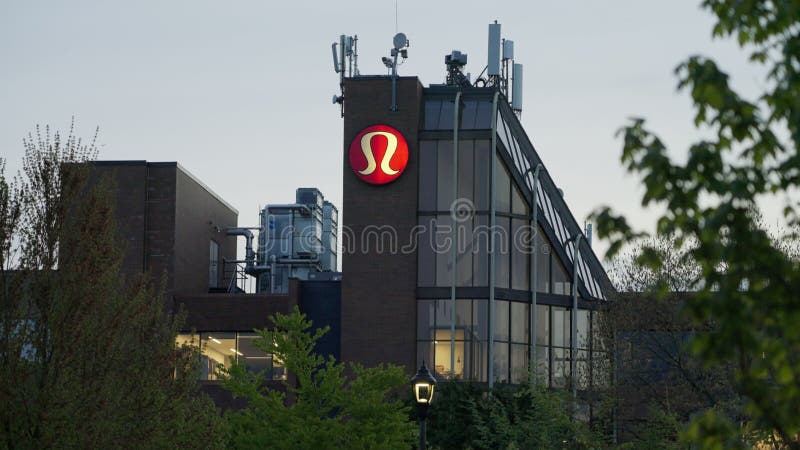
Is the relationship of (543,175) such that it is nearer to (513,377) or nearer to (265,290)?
(513,377)

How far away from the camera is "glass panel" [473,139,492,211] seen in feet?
170

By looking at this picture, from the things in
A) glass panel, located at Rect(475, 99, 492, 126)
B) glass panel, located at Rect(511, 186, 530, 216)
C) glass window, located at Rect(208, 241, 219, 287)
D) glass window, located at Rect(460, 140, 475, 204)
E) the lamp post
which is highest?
Result: glass panel, located at Rect(475, 99, 492, 126)

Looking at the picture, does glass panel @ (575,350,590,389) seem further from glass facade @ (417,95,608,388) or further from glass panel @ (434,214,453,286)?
glass panel @ (434,214,453,286)

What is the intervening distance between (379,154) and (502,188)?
4938mm

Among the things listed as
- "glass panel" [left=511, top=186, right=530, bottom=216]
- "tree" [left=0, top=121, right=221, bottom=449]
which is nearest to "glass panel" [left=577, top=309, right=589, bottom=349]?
"glass panel" [left=511, top=186, right=530, bottom=216]

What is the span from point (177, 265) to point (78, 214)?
3773 cm

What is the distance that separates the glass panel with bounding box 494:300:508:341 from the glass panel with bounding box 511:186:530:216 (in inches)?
147

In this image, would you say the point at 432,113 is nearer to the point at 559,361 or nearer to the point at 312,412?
the point at 559,361

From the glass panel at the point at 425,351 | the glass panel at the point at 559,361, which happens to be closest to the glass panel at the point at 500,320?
the glass panel at the point at 425,351

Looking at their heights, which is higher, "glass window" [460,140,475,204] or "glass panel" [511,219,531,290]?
"glass window" [460,140,475,204]

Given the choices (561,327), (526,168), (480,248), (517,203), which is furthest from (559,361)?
(526,168)

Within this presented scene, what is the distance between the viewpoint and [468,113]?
2067 inches

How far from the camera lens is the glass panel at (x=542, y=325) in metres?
53.3

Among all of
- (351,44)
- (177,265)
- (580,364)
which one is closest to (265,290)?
(177,265)
